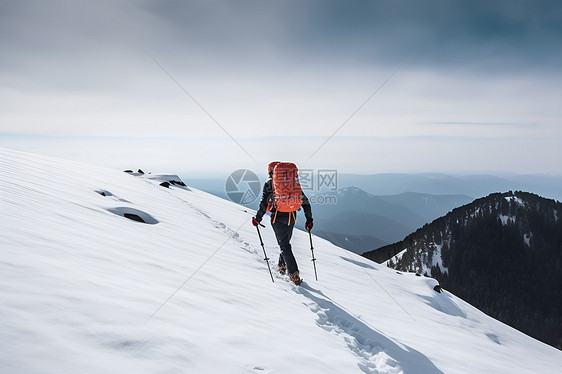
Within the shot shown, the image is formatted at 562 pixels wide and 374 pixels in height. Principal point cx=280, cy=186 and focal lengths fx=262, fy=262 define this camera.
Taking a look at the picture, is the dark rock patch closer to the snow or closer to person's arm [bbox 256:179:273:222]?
person's arm [bbox 256:179:273:222]

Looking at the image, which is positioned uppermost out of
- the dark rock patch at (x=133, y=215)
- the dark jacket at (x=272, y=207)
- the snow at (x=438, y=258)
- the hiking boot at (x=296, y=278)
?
the dark jacket at (x=272, y=207)

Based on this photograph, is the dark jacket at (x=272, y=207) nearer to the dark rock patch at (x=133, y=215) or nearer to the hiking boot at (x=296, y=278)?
the hiking boot at (x=296, y=278)

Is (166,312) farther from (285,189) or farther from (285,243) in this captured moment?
(285,189)

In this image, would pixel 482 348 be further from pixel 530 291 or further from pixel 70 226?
pixel 530 291

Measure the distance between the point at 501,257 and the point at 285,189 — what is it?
161250 millimetres

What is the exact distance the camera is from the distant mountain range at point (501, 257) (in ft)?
355

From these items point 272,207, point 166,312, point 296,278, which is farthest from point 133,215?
point 166,312

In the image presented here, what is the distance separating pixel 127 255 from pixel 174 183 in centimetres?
2645

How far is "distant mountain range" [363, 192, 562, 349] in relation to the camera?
108 meters

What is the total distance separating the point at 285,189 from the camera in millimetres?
7328

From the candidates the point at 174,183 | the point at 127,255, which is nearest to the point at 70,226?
the point at 127,255

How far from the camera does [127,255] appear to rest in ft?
17.5

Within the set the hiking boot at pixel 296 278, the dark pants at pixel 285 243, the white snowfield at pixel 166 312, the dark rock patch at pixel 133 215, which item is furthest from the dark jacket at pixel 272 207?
the dark rock patch at pixel 133 215

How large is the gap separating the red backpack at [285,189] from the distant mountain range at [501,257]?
12109 centimetres
